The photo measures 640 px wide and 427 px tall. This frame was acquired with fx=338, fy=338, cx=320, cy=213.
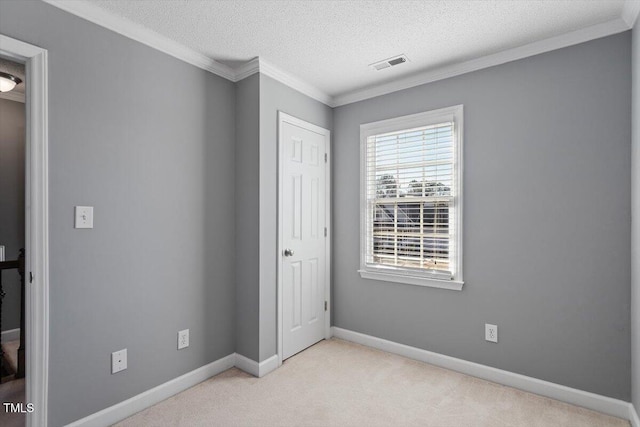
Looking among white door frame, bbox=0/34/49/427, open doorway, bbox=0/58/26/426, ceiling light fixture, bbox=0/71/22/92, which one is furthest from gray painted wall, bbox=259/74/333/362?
open doorway, bbox=0/58/26/426

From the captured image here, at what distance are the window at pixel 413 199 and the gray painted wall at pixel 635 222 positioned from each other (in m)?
1.05

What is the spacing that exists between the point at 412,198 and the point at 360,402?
5.63ft

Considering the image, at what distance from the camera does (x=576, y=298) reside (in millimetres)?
2316

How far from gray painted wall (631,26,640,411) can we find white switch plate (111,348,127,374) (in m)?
3.14

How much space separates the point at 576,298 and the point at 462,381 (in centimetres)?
102

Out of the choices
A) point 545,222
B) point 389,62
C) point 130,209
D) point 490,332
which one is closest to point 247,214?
point 130,209

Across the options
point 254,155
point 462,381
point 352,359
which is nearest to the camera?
point 462,381

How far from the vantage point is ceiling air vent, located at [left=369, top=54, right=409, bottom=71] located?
8.87ft

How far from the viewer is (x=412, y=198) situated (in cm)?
308

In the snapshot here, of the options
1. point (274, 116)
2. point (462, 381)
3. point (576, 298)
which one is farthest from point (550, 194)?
point (274, 116)

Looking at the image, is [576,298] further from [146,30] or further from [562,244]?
[146,30]

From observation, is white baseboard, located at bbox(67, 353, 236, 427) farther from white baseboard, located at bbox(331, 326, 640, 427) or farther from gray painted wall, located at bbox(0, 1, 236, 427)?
white baseboard, located at bbox(331, 326, 640, 427)

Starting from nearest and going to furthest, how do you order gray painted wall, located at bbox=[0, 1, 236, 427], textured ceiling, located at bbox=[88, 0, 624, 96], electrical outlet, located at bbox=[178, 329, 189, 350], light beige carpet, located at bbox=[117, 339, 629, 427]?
gray painted wall, located at bbox=[0, 1, 236, 427] → textured ceiling, located at bbox=[88, 0, 624, 96] → light beige carpet, located at bbox=[117, 339, 629, 427] → electrical outlet, located at bbox=[178, 329, 189, 350]

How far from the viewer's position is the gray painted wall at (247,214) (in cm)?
279
